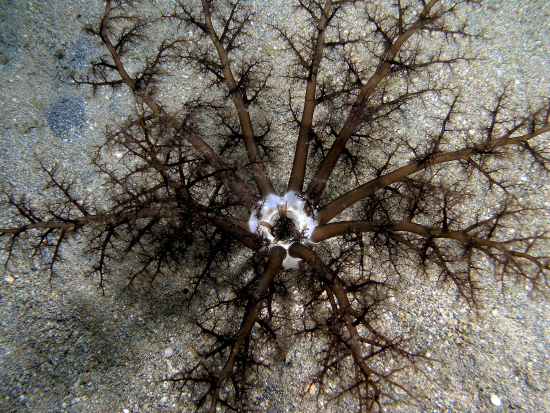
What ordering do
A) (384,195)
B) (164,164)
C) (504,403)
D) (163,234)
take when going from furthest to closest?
1. (384,195)
2. (504,403)
3. (163,234)
4. (164,164)

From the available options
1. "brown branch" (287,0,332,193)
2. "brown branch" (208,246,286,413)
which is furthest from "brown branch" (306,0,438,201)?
"brown branch" (208,246,286,413)

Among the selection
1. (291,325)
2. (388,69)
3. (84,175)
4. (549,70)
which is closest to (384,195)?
(388,69)

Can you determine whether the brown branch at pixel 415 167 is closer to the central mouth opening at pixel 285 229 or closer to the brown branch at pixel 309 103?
the central mouth opening at pixel 285 229

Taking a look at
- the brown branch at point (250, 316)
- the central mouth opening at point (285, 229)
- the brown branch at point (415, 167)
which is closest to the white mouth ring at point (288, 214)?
the central mouth opening at point (285, 229)

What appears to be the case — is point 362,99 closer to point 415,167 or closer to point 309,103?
point 309,103

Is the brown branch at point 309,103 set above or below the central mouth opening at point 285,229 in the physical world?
above

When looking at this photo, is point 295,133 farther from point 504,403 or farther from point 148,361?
point 504,403

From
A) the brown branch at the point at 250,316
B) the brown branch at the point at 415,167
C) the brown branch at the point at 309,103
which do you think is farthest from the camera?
the brown branch at the point at 309,103

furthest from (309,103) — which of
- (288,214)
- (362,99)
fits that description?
(288,214)

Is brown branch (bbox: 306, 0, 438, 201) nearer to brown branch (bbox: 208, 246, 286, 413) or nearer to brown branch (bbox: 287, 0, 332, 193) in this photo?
brown branch (bbox: 287, 0, 332, 193)
